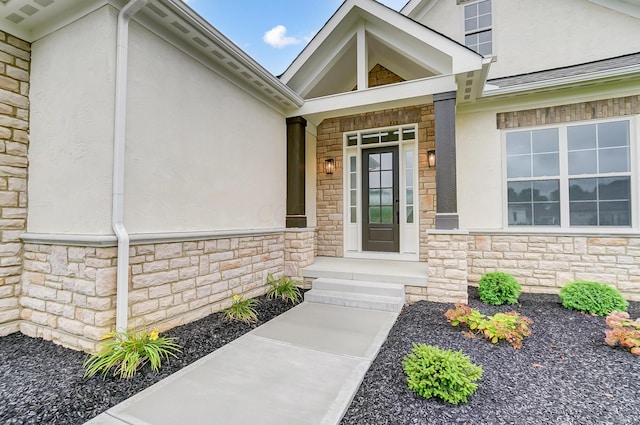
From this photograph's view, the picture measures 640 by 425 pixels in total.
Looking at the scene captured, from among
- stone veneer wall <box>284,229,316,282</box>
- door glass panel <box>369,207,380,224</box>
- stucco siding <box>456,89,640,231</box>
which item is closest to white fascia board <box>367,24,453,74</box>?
stucco siding <box>456,89,640,231</box>

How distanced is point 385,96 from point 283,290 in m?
3.75

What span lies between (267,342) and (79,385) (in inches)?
65.6

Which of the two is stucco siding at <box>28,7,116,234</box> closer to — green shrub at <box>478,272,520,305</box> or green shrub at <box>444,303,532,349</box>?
green shrub at <box>444,303,532,349</box>

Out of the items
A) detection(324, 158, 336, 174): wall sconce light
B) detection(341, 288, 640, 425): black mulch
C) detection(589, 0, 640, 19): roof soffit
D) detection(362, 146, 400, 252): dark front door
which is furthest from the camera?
detection(324, 158, 336, 174): wall sconce light

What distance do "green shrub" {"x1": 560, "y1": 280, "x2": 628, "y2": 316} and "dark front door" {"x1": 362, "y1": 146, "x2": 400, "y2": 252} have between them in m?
2.96

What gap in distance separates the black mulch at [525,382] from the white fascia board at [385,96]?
11.7 feet

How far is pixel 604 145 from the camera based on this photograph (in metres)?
5.00

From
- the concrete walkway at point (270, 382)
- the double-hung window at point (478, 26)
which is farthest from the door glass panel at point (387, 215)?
the double-hung window at point (478, 26)

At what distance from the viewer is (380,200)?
6715 millimetres

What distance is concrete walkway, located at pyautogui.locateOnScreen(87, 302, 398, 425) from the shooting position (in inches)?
83.0

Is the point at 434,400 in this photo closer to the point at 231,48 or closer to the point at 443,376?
the point at 443,376

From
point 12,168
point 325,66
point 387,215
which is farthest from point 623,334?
point 12,168

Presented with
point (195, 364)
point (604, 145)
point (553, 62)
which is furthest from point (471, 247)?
point (195, 364)

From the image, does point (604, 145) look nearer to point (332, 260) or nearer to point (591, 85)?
point (591, 85)
